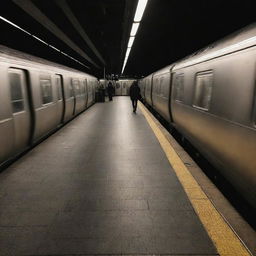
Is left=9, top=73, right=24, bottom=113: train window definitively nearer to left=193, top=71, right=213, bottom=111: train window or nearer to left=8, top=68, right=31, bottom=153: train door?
left=8, top=68, right=31, bottom=153: train door

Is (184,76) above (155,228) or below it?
above

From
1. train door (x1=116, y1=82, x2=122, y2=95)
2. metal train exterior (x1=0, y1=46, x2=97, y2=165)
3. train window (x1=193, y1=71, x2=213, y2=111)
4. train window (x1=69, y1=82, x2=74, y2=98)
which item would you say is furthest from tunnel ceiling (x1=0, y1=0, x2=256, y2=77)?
train door (x1=116, y1=82, x2=122, y2=95)

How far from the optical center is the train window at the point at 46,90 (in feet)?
21.0

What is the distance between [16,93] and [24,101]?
→ 0.42 meters

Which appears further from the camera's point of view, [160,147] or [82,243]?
[160,147]

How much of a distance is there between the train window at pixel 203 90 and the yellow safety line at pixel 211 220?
1209mm

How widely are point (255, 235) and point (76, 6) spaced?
648 cm

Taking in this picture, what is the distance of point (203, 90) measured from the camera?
4664mm

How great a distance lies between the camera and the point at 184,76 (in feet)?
20.5

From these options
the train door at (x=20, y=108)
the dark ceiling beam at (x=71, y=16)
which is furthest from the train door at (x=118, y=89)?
the train door at (x=20, y=108)

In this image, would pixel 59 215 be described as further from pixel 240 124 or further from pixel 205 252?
pixel 240 124

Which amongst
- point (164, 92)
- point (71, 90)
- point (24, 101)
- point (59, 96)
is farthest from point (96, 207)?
point (71, 90)

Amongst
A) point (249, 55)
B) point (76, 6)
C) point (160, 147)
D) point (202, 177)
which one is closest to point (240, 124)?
point (249, 55)

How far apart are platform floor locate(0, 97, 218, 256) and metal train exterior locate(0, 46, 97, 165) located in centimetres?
47
